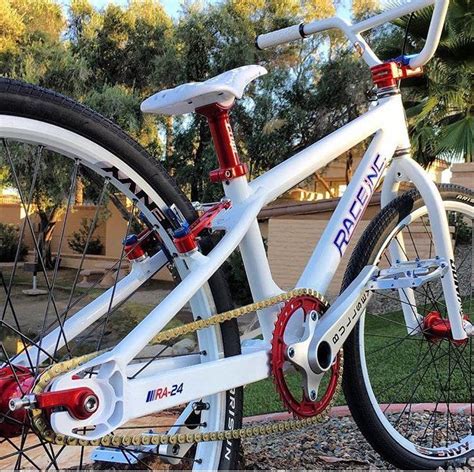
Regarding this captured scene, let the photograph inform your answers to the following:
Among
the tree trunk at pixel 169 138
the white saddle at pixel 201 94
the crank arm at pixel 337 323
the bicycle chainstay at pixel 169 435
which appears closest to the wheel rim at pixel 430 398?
the crank arm at pixel 337 323

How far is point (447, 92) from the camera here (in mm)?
8602

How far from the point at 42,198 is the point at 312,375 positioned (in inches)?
523

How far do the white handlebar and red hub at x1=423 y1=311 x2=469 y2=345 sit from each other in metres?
1.02

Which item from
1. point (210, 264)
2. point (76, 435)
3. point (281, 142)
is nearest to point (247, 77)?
point (210, 264)

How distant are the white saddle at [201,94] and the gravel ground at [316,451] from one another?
1.56m

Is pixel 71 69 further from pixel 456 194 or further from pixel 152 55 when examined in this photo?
pixel 456 194

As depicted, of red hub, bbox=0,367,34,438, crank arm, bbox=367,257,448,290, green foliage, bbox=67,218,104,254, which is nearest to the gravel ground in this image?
crank arm, bbox=367,257,448,290

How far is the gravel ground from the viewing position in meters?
2.52

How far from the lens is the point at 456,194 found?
2.50 meters

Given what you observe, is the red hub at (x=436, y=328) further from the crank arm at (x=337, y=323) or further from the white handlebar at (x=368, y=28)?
the white handlebar at (x=368, y=28)

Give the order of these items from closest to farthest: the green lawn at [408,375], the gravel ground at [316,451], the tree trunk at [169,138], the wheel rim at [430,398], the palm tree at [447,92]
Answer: the wheel rim at [430,398] → the gravel ground at [316,451] → the green lawn at [408,375] → the palm tree at [447,92] → the tree trunk at [169,138]

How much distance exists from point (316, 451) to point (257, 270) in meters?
1.21

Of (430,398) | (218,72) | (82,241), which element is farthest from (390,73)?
(82,241)

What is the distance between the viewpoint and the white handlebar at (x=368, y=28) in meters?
2.17
